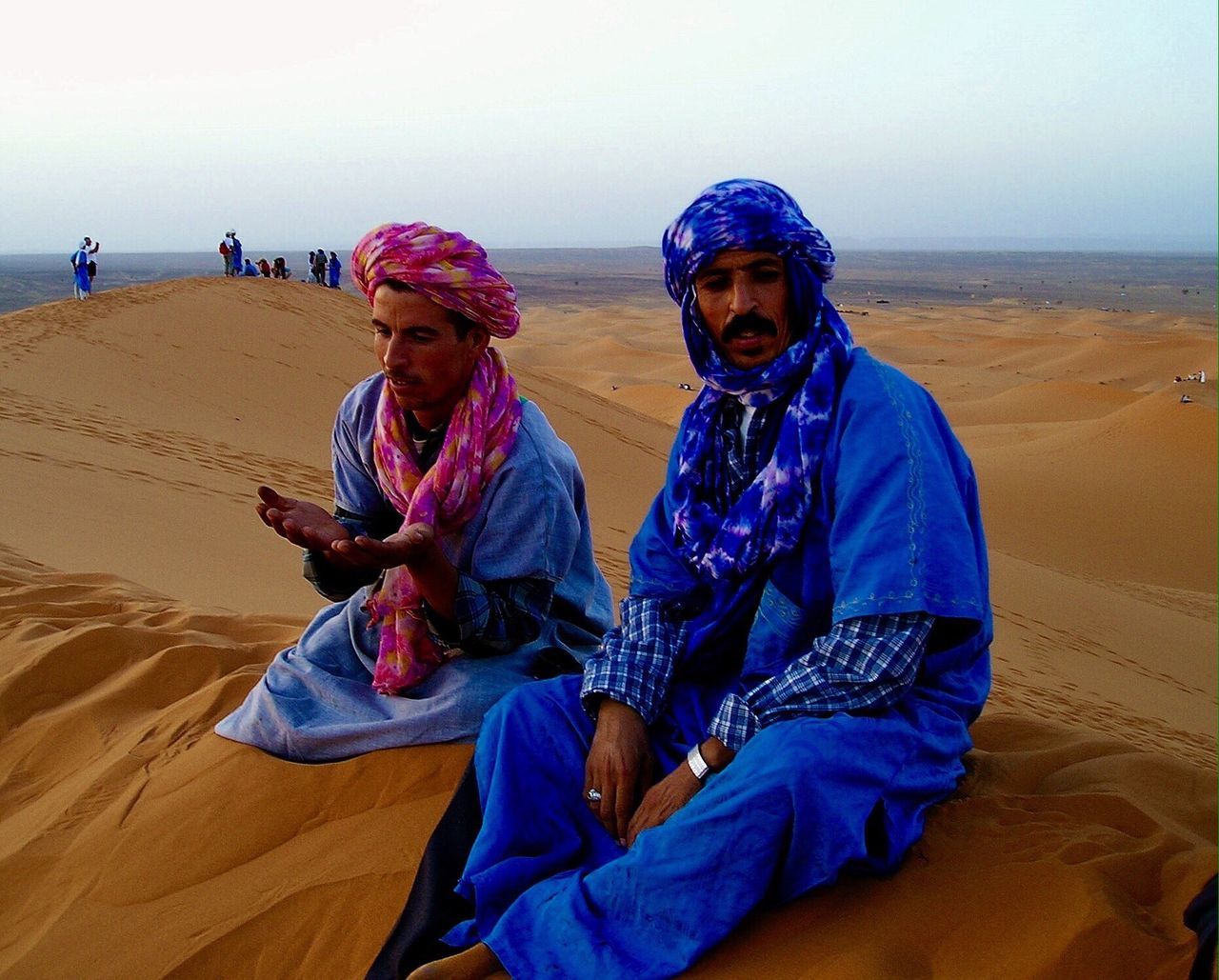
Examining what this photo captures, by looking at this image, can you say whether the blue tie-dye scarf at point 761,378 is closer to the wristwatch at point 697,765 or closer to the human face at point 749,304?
the human face at point 749,304

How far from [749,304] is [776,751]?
102 centimetres

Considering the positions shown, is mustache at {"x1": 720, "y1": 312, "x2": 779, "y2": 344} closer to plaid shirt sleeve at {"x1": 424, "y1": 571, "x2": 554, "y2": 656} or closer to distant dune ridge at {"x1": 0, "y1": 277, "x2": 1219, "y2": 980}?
plaid shirt sleeve at {"x1": 424, "y1": 571, "x2": 554, "y2": 656}

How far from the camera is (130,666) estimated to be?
4.02 m

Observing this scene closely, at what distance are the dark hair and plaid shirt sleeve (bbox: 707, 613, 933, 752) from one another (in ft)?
4.55

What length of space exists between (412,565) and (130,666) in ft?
5.90

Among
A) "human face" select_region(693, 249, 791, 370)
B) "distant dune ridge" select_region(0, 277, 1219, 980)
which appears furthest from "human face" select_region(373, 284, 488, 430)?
"distant dune ridge" select_region(0, 277, 1219, 980)

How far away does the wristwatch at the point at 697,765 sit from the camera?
2.34m

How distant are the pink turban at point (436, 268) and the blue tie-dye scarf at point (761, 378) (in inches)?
22.7

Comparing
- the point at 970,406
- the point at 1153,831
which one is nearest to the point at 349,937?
the point at 1153,831

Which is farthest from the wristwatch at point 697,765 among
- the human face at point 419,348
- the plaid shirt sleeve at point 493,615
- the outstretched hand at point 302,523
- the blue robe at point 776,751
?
the human face at point 419,348

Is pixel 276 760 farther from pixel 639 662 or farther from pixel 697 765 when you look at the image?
pixel 697 765

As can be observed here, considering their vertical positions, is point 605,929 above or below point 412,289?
below

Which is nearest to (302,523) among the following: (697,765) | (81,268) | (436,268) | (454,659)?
(454,659)

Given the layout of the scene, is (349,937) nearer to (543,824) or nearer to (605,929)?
(543,824)
